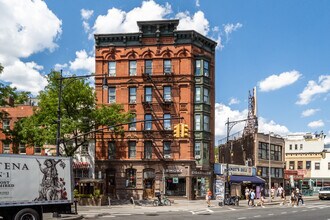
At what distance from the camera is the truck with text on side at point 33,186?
18703mm

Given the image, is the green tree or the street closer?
the street

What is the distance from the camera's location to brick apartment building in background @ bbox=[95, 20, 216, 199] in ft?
168

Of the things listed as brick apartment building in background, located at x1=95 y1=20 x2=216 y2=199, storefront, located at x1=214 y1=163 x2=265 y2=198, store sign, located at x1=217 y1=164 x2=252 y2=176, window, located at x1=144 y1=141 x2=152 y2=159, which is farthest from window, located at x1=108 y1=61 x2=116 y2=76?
store sign, located at x1=217 y1=164 x2=252 y2=176

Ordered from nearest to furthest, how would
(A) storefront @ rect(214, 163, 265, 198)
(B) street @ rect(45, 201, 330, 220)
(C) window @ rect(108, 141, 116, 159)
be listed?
1. (B) street @ rect(45, 201, 330, 220)
2. (C) window @ rect(108, 141, 116, 159)
3. (A) storefront @ rect(214, 163, 265, 198)

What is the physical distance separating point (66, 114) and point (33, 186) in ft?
78.9

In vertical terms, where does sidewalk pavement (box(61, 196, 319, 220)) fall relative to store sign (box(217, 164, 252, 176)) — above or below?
below

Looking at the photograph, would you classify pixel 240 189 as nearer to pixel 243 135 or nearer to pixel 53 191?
pixel 243 135

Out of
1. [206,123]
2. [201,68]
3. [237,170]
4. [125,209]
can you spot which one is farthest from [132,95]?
[125,209]

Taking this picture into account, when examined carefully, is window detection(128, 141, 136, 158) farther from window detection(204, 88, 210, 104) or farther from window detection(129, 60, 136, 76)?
window detection(204, 88, 210, 104)

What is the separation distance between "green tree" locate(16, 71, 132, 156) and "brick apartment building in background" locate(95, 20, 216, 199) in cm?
810

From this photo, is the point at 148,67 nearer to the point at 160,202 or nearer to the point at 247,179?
the point at 160,202

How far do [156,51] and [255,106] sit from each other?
21267 mm

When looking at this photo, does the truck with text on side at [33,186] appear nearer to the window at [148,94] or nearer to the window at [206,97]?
the window at [148,94]

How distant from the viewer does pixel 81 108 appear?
4397cm
